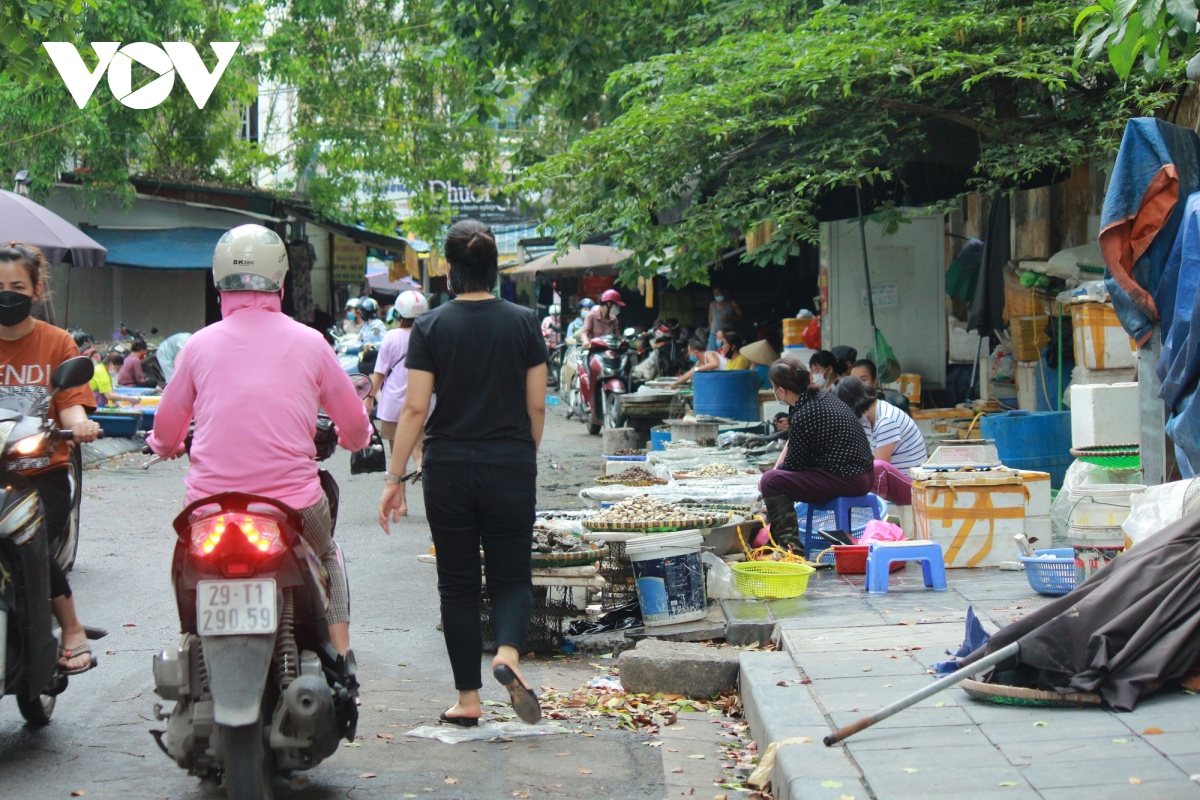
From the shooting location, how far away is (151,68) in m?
18.5

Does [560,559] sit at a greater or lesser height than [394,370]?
lesser

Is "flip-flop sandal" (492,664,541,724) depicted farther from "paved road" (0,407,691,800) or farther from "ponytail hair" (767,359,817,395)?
"ponytail hair" (767,359,817,395)

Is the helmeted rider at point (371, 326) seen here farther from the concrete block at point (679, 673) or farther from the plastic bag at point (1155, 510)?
the plastic bag at point (1155, 510)

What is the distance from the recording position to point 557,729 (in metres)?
5.09

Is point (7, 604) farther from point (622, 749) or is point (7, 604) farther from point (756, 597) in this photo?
point (756, 597)

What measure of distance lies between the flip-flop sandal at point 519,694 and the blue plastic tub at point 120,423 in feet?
39.7

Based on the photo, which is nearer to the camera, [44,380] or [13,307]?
[13,307]

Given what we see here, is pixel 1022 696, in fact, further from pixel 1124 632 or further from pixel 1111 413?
pixel 1111 413

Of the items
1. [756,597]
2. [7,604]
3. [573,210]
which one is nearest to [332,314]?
[573,210]

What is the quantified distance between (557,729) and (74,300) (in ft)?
65.0

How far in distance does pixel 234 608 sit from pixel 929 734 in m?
Result: 2.31

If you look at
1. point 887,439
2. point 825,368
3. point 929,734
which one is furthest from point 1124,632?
point 825,368

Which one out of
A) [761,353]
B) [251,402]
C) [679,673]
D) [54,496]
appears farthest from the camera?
[761,353]

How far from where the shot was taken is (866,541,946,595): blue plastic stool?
6.98 metres
